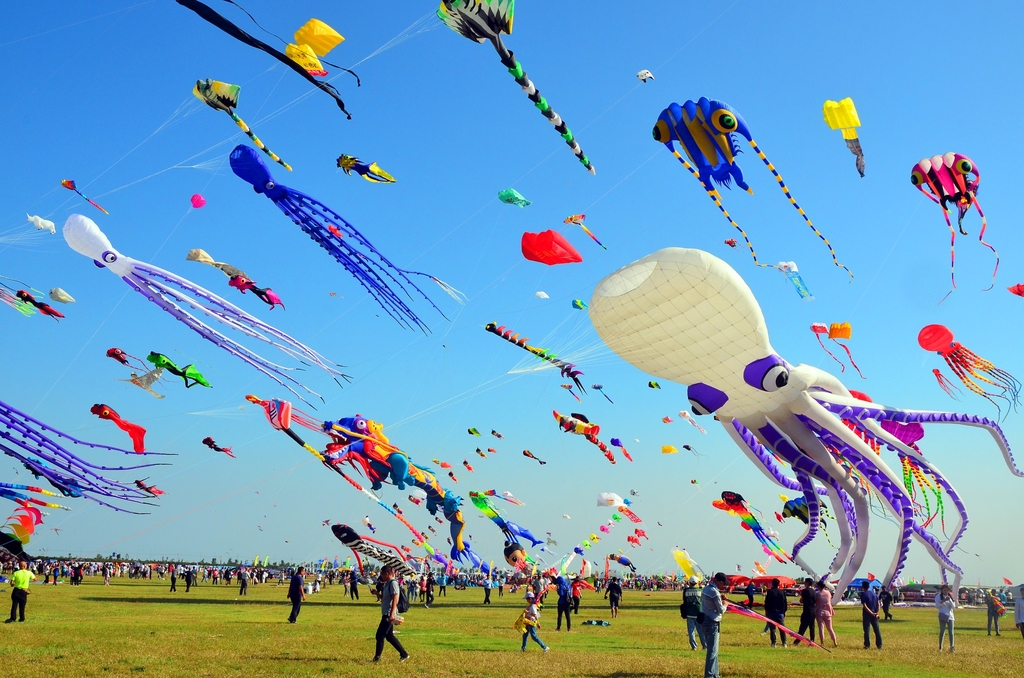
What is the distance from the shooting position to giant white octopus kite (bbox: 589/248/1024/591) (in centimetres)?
1839

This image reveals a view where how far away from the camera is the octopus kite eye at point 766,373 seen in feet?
65.3

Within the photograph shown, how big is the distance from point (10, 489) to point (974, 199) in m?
20.7

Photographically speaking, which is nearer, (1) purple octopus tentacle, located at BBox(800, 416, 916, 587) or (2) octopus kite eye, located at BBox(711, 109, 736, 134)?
(2) octopus kite eye, located at BBox(711, 109, 736, 134)

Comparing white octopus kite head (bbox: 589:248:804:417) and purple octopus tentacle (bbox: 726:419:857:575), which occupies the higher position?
white octopus kite head (bbox: 589:248:804:417)

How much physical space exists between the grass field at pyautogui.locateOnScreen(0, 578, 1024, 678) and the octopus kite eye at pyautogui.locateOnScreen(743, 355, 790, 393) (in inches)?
247

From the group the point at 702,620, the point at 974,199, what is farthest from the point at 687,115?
the point at 702,620

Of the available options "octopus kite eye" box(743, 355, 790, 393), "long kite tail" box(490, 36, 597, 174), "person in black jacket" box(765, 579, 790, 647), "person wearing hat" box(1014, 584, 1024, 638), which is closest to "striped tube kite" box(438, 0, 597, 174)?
"long kite tail" box(490, 36, 597, 174)

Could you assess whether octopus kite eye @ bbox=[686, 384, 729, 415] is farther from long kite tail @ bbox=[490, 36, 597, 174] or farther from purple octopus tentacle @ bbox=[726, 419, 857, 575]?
long kite tail @ bbox=[490, 36, 597, 174]

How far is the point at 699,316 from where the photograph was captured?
18.5 metres

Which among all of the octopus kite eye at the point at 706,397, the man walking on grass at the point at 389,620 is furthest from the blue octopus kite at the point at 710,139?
the man walking on grass at the point at 389,620

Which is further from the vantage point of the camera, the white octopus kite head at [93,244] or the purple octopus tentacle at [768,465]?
the purple octopus tentacle at [768,465]

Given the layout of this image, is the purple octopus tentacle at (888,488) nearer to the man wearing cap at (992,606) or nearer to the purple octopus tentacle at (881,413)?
the purple octopus tentacle at (881,413)

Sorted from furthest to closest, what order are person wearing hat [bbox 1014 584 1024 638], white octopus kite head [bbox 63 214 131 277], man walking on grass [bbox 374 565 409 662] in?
person wearing hat [bbox 1014 584 1024 638]
white octopus kite head [bbox 63 214 131 277]
man walking on grass [bbox 374 565 409 662]

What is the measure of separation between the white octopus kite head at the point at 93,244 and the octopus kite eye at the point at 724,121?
1242 cm
